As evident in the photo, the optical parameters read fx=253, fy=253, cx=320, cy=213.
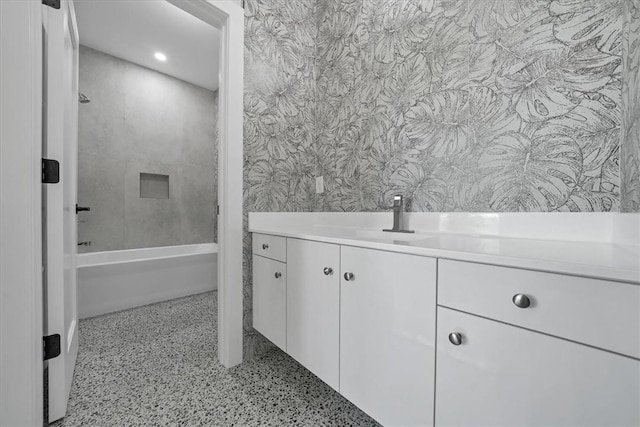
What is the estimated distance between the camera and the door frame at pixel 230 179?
1.47m

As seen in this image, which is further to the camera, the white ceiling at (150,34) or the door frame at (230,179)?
the white ceiling at (150,34)

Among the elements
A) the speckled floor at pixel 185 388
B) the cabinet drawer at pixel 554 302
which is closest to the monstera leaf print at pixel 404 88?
the cabinet drawer at pixel 554 302

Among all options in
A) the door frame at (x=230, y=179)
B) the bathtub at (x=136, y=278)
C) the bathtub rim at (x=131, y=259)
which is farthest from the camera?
the bathtub rim at (x=131, y=259)

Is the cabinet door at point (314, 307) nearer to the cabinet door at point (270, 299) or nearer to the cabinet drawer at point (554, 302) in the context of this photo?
the cabinet door at point (270, 299)

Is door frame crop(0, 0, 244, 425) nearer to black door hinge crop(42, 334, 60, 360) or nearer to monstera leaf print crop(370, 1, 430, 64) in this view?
black door hinge crop(42, 334, 60, 360)

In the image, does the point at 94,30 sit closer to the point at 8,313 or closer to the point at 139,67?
the point at 139,67

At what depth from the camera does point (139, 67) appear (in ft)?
10.2

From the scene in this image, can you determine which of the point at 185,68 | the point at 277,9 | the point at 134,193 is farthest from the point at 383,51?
the point at 134,193

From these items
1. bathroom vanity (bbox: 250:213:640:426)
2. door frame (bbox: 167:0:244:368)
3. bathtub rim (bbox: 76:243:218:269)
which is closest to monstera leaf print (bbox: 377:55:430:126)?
bathroom vanity (bbox: 250:213:640:426)

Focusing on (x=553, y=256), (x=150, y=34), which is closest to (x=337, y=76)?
(x=553, y=256)

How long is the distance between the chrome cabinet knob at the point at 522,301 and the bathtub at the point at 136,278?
9.30ft

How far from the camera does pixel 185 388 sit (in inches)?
50.2

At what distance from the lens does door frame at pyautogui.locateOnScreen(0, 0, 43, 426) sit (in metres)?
0.86

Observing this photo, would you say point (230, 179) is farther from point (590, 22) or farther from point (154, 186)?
point (154, 186)
